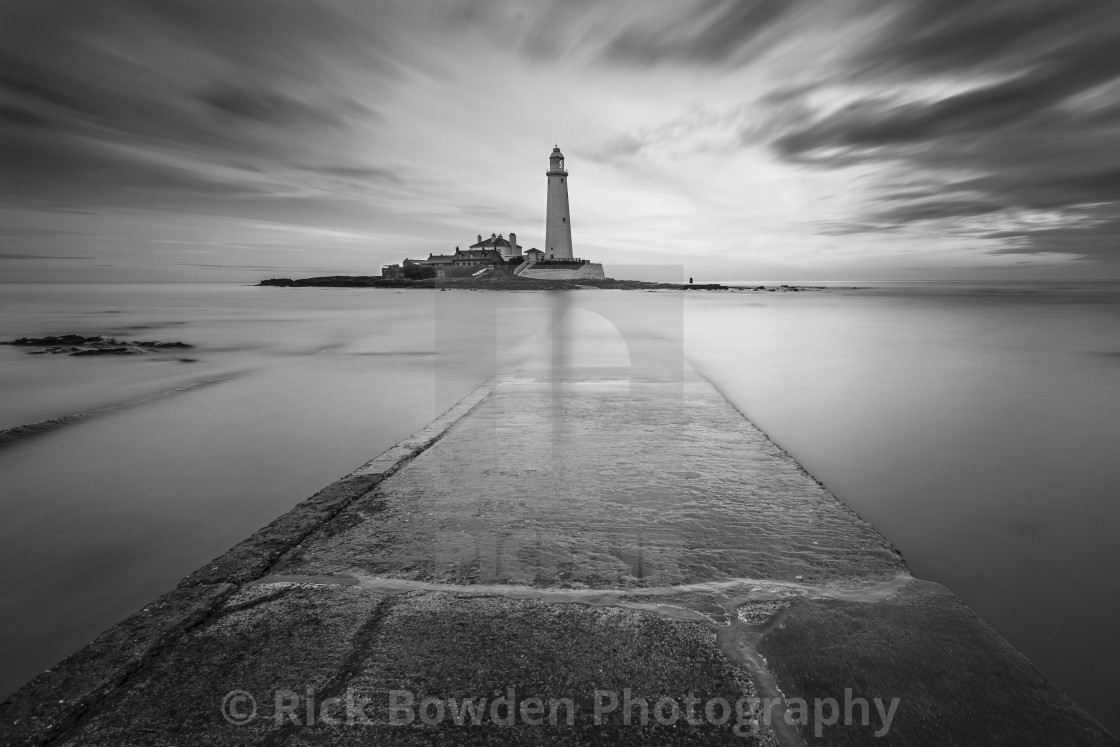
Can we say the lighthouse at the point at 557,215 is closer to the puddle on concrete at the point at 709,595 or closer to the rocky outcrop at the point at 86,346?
the rocky outcrop at the point at 86,346

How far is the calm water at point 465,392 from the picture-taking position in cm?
206

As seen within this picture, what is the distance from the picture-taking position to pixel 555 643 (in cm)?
136

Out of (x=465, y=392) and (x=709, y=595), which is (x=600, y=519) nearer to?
(x=709, y=595)

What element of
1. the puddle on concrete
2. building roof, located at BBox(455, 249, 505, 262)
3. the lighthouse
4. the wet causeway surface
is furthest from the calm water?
building roof, located at BBox(455, 249, 505, 262)

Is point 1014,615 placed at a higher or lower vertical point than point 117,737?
lower

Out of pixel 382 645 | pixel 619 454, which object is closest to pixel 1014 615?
pixel 619 454

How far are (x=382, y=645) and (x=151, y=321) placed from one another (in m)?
21.3

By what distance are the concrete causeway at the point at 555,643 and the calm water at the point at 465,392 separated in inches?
24.5

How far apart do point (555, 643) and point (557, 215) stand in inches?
2013

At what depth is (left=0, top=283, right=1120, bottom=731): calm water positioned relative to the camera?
6.76 feet

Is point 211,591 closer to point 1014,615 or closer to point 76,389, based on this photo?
point 1014,615

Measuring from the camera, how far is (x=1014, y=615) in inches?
76.0

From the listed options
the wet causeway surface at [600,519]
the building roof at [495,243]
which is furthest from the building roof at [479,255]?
the wet causeway surface at [600,519]

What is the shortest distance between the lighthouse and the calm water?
4232 centimetres
